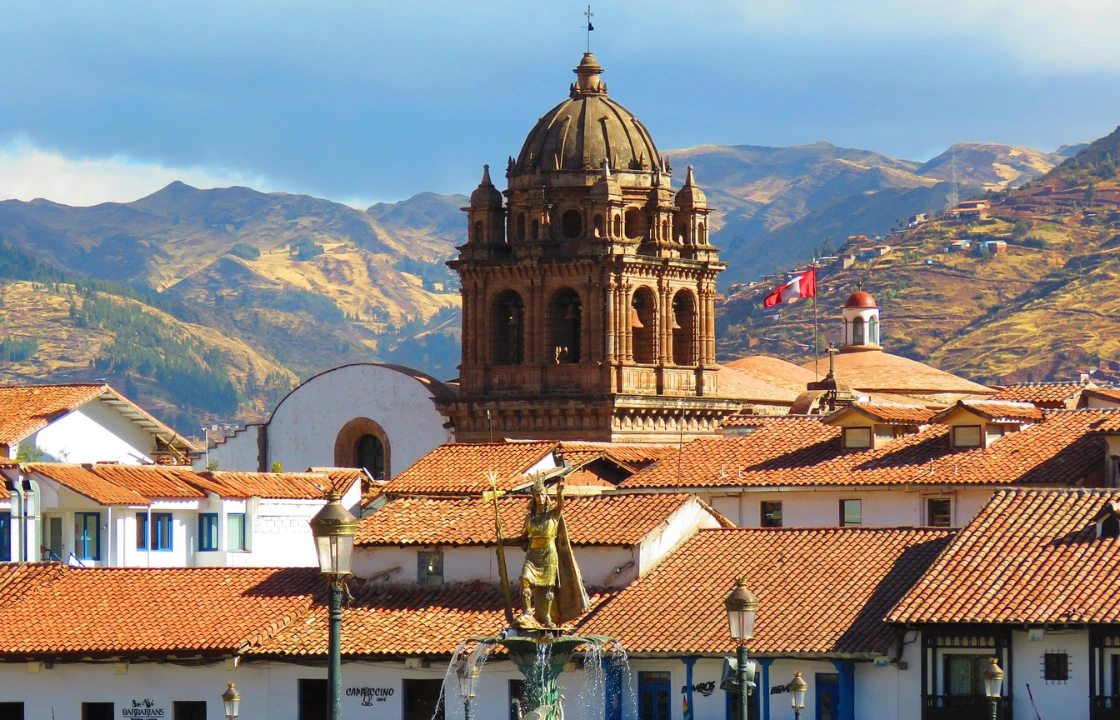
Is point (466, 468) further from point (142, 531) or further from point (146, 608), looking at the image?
point (146, 608)

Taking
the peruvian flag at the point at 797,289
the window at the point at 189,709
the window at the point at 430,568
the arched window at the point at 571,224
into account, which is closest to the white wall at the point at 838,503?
the window at the point at 430,568

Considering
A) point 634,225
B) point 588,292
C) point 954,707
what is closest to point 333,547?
point 954,707

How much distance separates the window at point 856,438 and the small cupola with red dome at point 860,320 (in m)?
40.9

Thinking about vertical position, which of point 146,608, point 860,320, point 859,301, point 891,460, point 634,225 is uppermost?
point 634,225

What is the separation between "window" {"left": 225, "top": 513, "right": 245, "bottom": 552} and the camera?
7538 centimetres

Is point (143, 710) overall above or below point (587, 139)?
below

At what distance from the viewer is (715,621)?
5447 cm

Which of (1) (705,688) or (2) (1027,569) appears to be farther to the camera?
(1) (705,688)

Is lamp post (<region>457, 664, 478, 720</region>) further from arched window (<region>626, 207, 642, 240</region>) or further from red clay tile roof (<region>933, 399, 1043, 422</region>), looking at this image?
arched window (<region>626, 207, 642, 240</region>)

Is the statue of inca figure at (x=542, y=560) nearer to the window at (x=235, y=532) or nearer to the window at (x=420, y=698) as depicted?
the window at (x=420, y=698)

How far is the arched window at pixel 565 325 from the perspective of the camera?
92375mm

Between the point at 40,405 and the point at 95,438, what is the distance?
98.4 inches

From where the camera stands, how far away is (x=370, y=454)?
99438 mm

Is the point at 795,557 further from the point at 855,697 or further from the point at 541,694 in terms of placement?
the point at 541,694
